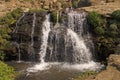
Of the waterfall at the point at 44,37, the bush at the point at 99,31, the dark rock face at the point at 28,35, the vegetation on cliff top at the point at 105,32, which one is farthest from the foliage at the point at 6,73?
the bush at the point at 99,31

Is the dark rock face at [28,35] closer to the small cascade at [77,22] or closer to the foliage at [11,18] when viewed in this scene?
the foliage at [11,18]

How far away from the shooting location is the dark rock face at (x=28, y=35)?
2356 cm

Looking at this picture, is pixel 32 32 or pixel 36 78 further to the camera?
pixel 32 32

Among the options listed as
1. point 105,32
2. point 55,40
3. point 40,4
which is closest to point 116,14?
point 105,32

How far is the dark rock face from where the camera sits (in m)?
23.6

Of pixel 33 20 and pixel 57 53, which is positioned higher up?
pixel 33 20

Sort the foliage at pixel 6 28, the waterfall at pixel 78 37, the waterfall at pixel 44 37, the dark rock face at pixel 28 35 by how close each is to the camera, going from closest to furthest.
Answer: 1. the waterfall at pixel 78 37
2. the waterfall at pixel 44 37
3. the dark rock face at pixel 28 35
4. the foliage at pixel 6 28

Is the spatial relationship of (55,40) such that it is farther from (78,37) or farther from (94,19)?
(94,19)

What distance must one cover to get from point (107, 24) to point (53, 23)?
4.29 m

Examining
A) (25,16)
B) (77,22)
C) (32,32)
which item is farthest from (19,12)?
(77,22)

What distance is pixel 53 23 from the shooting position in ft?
79.3

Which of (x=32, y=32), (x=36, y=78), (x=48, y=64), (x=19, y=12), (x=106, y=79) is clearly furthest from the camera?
(x=19, y=12)

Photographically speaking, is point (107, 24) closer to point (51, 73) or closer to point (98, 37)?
point (98, 37)

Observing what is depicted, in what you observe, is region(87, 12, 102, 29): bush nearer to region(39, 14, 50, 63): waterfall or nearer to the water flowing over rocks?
the water flowing over rocks
